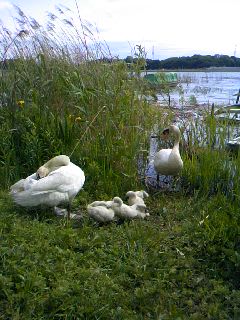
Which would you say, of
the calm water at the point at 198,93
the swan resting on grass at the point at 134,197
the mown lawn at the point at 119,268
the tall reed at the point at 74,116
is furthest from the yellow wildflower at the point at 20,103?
the calm water at the point at 198,93

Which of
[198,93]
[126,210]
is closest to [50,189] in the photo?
[126,210]

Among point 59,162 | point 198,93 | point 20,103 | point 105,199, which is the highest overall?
point 20,103

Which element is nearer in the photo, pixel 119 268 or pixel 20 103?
pixel 119 268

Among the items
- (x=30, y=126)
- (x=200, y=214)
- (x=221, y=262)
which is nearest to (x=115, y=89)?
(x=30, y=126)

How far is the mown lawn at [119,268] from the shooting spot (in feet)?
11.0

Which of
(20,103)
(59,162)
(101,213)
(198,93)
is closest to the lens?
(101,213)

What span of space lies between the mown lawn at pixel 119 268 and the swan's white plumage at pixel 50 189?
0.18 meters

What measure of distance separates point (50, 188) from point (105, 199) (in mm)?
938

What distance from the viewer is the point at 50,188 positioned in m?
4.87

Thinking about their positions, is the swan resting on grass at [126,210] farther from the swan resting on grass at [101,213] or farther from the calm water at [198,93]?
the calm water at [198,93]

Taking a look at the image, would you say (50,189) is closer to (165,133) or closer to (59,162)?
(59,162)

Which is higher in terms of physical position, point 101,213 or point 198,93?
point 101,213

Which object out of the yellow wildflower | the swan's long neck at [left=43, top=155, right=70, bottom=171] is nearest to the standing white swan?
the swan's long neck at [left=43, top=155, right=70, bottom=171]

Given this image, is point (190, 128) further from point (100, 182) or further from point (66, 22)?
point (66, 22)
